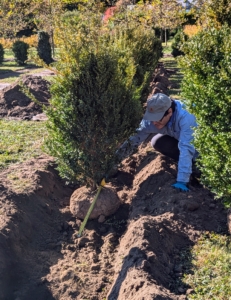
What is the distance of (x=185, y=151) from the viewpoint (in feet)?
17.6

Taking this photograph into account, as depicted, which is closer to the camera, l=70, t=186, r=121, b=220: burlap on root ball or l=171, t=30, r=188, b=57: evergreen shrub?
l=171, t=30, r=188, b=57: evergreen shrub

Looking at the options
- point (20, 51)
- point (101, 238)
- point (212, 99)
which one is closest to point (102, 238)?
point (101, 238)

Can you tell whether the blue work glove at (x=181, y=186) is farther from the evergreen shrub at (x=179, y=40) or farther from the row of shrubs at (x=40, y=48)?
the row of shrubs at (x=40, y=48)

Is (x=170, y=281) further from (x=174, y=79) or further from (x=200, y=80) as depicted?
(x=174, y=79)

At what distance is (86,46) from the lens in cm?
478

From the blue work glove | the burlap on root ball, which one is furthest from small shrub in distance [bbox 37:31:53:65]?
the blue work glove

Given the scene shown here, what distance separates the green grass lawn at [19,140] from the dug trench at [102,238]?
0.67 meters

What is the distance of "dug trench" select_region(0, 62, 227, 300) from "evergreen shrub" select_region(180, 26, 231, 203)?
0.72m

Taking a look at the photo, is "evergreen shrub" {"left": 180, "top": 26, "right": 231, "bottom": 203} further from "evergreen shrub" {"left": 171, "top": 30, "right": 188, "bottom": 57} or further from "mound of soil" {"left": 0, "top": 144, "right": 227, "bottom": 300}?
"mound of soil" {"left": 0, "top": 144, "right": 227, "bottom": 300}

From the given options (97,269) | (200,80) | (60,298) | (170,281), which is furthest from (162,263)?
(200,80)

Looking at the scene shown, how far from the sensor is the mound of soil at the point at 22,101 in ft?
33.8

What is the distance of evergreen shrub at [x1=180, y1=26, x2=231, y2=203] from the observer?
3.77 metres

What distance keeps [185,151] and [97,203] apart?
1.28m

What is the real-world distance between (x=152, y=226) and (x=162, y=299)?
3.91 ft
